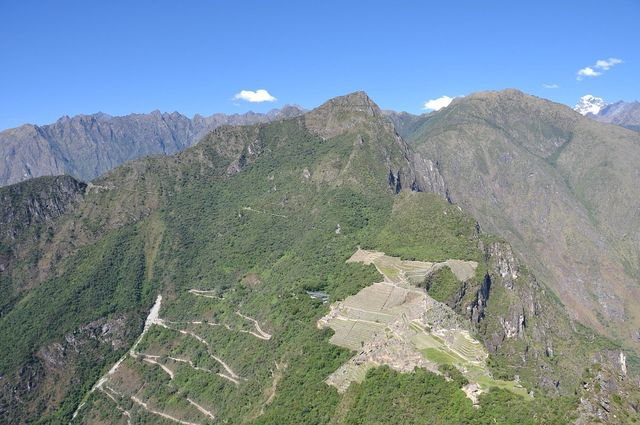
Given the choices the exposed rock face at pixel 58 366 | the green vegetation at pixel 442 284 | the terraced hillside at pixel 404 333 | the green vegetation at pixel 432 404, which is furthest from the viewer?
the exposed rock face at pixel 58 366

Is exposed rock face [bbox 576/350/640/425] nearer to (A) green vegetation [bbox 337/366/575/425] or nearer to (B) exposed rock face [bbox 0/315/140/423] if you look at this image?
(A) green vegetation [bbox 337/366/575/425]

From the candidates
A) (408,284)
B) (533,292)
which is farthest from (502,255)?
(408,284)

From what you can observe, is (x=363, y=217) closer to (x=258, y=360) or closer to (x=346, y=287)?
(x=346, y=287)

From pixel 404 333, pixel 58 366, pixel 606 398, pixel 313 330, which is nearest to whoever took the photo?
pixel 606 398

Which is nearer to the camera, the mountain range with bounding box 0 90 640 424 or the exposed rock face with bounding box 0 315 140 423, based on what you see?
the mountain range with bounding box 0 90 640 424

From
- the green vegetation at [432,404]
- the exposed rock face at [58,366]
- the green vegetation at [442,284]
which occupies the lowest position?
the exposed rock face at [58,366]

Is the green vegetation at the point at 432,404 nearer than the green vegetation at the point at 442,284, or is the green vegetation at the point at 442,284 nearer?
the green vegetation at the point at 432,404

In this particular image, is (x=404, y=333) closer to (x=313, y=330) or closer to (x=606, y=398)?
(x=313, y=330)

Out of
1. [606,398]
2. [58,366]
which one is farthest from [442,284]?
[58,366]

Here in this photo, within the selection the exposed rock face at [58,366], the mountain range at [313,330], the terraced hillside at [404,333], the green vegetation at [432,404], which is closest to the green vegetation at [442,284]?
the mountain range at [313,330]

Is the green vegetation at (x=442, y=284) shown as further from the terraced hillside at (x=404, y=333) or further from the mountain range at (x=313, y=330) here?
the terraced hillside at (x=404, y=333)

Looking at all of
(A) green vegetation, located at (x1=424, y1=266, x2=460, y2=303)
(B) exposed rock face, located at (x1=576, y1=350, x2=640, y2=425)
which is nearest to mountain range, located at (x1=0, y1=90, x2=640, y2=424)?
(B) exposed rock face, located at (x1=576, y1=350, x2=640, y2=425)
